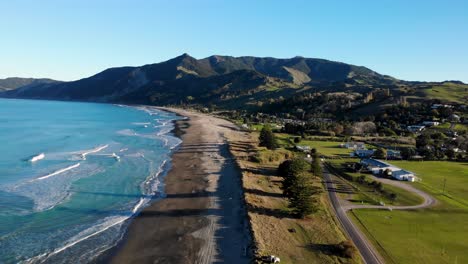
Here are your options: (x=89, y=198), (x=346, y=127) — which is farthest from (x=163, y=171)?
(x=346, y=127)

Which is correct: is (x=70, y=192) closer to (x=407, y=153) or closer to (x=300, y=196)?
(x=300, y=196)

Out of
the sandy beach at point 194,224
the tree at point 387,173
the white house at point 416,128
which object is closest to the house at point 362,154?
the tree at point 387,173

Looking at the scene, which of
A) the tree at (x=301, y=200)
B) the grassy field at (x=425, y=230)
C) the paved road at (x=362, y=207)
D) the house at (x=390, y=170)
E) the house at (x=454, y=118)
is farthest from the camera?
the house at (x=454, y=118)

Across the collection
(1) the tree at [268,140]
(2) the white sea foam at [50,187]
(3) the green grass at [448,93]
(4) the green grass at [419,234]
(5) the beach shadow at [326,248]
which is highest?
(3) the green grass at [448,93]

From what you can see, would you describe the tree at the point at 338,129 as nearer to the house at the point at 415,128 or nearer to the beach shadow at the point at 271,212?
the house at the point at 415,128

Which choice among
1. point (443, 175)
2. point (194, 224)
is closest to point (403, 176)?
point (443, 175)

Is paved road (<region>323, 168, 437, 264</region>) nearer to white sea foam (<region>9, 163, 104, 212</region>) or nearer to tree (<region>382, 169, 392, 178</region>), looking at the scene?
tree (<region>382, 169, 392, 178</region>)
